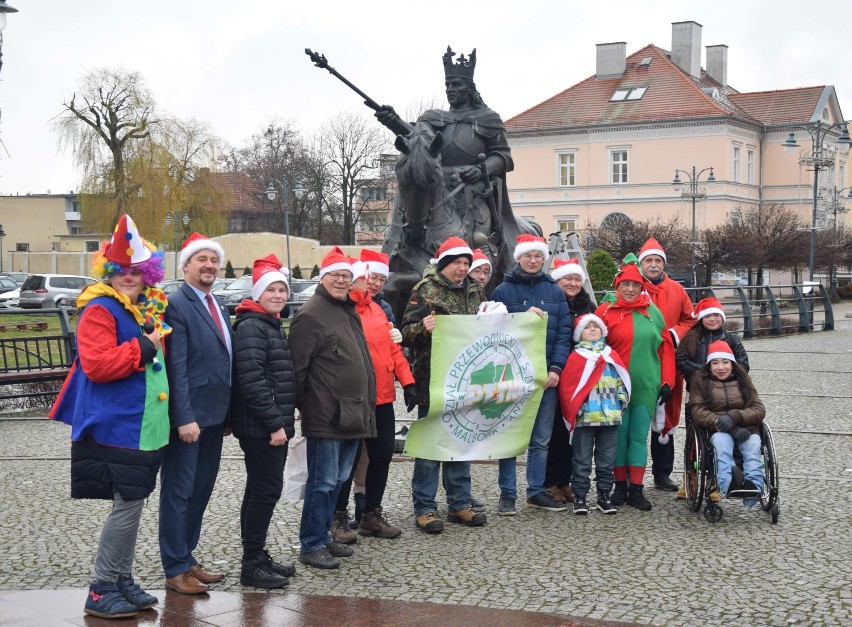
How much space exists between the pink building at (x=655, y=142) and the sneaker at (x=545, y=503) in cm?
5285

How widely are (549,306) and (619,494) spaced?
1500 mm

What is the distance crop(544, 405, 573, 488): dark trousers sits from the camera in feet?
28.5

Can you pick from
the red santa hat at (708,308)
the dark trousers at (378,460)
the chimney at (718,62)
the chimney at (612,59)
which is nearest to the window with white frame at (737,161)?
the chimney at (612,59)

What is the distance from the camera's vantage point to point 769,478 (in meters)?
7.83

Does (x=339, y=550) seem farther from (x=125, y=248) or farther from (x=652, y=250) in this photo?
(x=652, y=250)

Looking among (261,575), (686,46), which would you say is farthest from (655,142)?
(261,575)

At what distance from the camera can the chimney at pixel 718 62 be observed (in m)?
71.6

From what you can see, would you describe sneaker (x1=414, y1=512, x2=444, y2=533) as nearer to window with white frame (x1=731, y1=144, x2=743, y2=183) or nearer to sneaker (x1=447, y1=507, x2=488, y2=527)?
sneaker (x1=447, y1=507, x2=488, y2=527)

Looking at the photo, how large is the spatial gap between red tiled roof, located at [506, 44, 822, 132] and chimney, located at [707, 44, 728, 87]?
12.9 ft

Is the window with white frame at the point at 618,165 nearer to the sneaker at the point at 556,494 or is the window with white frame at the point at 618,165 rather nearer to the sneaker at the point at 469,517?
the sneaker at the point at 556,494

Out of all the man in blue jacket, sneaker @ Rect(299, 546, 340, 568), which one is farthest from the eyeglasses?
the man in blue jacket

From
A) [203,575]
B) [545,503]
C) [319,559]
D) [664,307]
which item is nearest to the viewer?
[203,575]

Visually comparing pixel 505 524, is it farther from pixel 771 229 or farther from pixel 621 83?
pixel 621 83

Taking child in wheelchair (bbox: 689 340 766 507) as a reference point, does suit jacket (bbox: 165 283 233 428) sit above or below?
above
